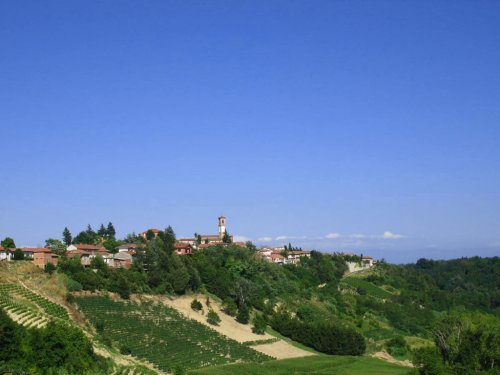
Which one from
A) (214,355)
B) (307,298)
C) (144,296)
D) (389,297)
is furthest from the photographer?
(389,297)

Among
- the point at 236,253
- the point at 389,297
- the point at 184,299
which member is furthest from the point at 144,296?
the point at 389,297

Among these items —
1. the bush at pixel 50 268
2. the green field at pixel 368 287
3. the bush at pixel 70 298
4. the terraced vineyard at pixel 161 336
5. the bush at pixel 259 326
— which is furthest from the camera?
the green field at pixel 368 287

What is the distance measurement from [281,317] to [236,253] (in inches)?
1047

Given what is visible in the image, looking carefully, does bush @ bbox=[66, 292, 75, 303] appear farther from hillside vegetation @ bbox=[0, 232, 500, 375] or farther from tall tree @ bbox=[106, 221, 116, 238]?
tall tree @ bbox=[106, 221, 116, 238]

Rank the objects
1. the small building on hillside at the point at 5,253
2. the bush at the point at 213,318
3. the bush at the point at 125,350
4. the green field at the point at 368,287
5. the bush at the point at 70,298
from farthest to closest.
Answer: the green field at the point at 368,287 < the small building on hillside at the point at 5,253 < the bush at the point at 213,318 < the bush at the point at 70,298 < the bush at the point at 125,350

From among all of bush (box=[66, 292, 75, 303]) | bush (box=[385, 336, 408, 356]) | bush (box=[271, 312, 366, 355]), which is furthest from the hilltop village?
bush (box=[385, 336, 408, 356])

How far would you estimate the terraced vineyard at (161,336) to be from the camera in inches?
2303

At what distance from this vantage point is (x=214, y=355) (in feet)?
209

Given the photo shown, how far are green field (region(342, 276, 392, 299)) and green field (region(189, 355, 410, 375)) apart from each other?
55.9m

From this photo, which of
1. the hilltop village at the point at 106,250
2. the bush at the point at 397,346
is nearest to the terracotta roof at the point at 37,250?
the hilltop village at the point at 106,250

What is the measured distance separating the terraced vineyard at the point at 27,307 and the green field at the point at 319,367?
14904 mm

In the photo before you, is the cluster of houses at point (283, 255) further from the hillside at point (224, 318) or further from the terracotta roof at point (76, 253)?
the terracotta roof at point (76, 253)

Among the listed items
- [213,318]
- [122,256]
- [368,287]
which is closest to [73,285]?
[213,318]

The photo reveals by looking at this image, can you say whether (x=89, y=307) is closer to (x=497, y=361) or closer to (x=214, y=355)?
(x=214, y=355)
